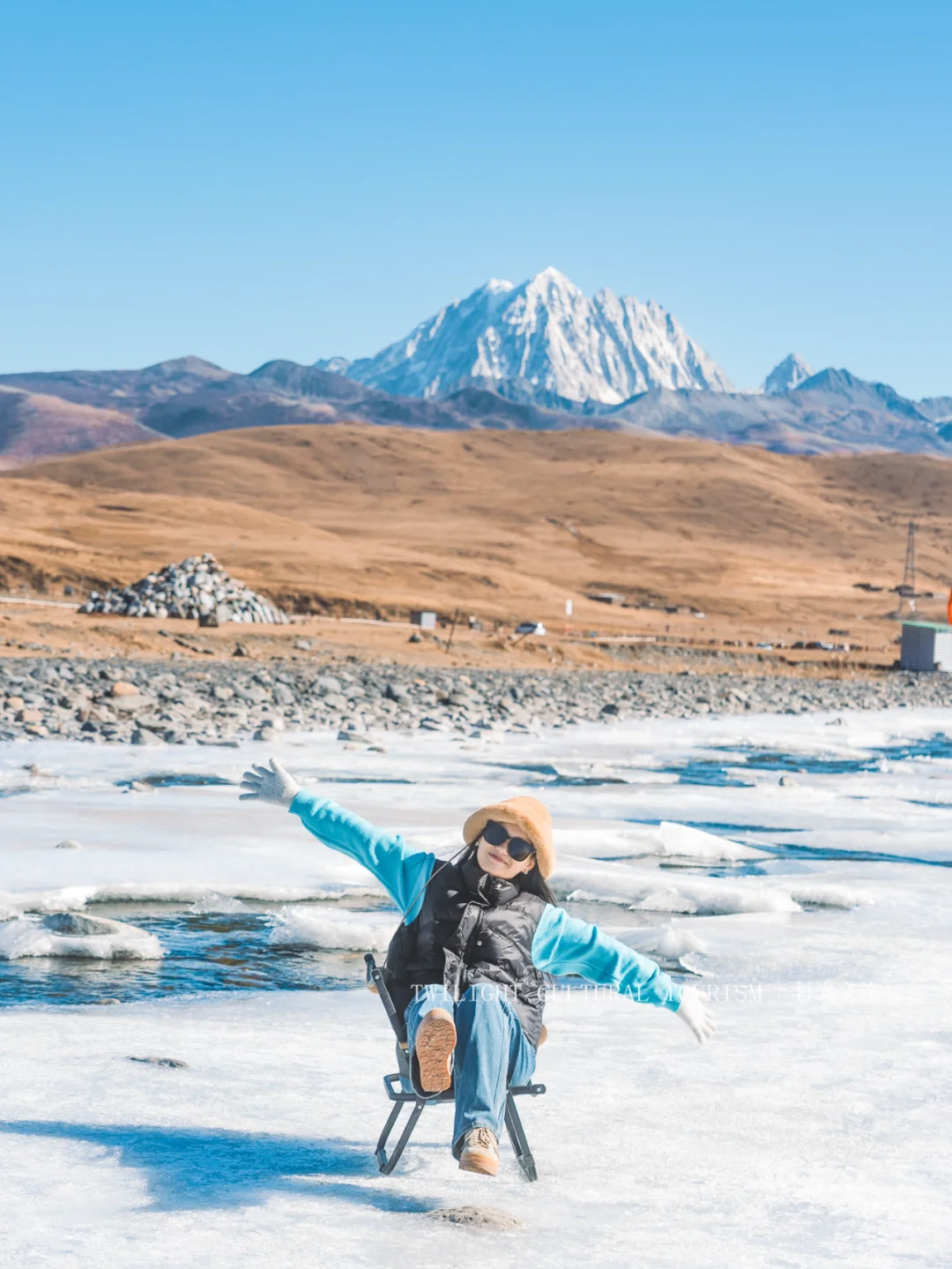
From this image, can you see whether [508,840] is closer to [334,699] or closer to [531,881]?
[531,881]

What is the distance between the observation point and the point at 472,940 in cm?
393

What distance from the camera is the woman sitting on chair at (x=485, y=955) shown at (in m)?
3.68

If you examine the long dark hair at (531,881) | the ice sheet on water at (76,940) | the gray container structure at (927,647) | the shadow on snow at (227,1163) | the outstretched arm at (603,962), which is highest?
the gray container structure at (927,647)

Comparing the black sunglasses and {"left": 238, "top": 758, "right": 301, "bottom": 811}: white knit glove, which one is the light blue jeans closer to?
the black sunglasses

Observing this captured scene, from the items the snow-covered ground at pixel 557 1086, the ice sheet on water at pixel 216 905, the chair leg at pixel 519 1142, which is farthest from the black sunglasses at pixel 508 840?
the ice sheet on water at pixel 216 905

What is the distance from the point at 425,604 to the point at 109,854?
4004 centimetres

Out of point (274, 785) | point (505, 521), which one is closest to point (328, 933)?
point (274, 785)

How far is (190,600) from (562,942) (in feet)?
101

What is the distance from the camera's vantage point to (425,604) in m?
48.7

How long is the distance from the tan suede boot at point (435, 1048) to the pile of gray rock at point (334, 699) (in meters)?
12.3

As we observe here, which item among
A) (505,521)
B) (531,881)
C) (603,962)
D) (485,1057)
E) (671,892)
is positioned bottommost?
(671,892)

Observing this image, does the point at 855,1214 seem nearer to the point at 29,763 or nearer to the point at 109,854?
the point at 109,854

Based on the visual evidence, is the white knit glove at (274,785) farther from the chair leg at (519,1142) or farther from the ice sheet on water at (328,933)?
the ice sheet on water at (328,933)

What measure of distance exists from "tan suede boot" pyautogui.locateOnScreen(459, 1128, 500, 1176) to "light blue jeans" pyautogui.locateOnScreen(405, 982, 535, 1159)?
3 cm
